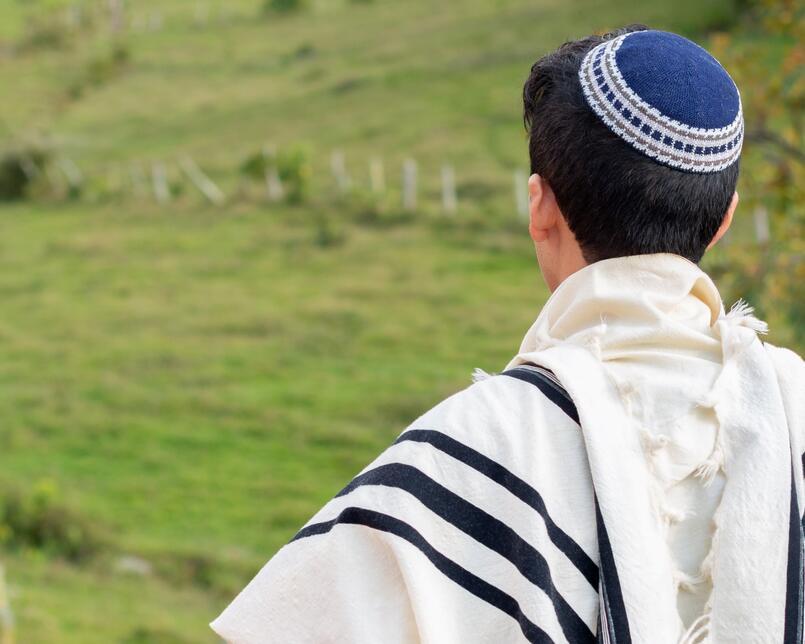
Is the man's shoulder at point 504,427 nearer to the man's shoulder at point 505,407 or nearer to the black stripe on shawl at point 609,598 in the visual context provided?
the man's shoulder at point 505,407

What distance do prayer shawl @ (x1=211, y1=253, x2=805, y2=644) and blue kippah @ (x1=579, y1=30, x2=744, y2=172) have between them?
0.34 m

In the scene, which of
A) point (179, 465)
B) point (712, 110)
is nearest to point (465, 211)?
point (179, 465)

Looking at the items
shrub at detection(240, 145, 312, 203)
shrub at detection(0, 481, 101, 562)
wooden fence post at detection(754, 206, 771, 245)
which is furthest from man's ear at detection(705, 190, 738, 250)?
shrub at detection(240, 145, 312, 203)

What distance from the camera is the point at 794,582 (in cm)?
167

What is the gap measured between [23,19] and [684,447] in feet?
131

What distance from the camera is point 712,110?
1.72 meters

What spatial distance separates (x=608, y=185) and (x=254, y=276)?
14.4 meters

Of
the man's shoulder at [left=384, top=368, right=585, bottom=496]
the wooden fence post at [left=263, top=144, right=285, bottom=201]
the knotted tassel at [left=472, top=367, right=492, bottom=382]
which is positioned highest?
the man's shoulder at [left=384, top=368, right=585, bottom=496]

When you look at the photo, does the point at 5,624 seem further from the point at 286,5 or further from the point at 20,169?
the point at 286,5

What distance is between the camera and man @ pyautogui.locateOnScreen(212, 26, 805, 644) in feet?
5.34

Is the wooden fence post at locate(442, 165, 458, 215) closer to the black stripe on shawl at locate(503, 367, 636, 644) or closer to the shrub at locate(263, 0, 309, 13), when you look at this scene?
the black stripe on shawl at locate(503, 367, 636, 644)

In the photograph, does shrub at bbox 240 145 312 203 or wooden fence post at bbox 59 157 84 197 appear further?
wooden fence post at bbox 59 157 84 197

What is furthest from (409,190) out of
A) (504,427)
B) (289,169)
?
(504,427)

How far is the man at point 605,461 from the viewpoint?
1.63 metres
